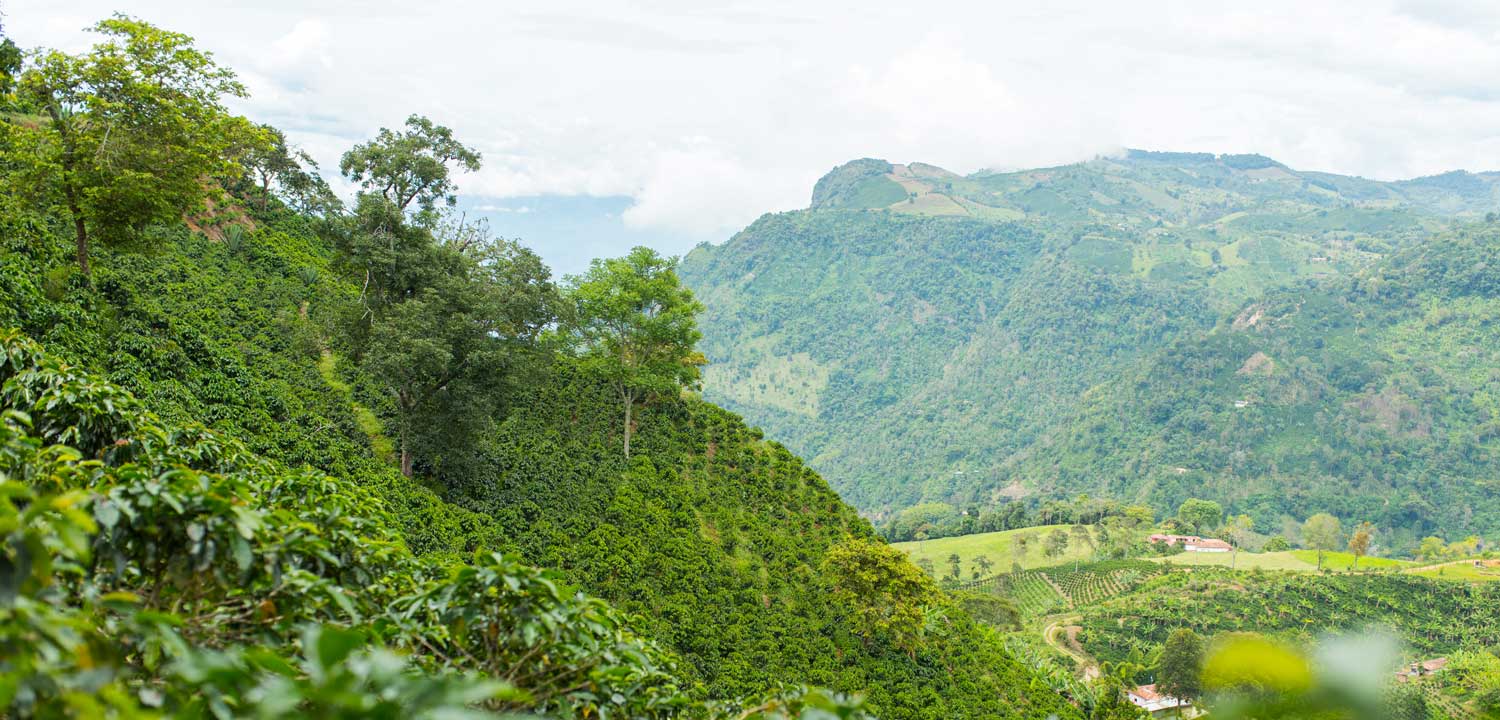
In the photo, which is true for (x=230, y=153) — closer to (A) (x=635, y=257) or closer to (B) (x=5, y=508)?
(A) (x=635, y=257)

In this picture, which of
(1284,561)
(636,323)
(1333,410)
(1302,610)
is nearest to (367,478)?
(636,323)

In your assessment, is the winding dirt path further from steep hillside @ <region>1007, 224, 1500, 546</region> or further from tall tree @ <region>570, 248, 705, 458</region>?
steep hillside @ <region>1007, 224, 1500, 546</region>

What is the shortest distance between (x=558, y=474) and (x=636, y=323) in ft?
15.0

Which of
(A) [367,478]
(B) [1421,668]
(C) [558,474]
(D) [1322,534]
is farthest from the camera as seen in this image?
(D) [1322,534]

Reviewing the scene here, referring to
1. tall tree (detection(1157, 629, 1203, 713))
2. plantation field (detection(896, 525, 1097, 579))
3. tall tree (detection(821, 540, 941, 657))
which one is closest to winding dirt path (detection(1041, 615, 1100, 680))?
tall tree (detection(1157, 629, 1203, 713))

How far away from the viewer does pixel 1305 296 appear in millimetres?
143625

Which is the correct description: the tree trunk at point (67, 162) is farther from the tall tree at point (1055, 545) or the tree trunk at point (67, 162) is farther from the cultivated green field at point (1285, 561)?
the cultivated green field at point (1285, 561)

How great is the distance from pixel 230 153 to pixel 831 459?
138 metres

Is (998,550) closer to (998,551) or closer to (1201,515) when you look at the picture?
(998,551)

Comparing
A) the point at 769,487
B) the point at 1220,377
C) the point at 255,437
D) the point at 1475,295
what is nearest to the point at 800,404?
the point at 1220,377

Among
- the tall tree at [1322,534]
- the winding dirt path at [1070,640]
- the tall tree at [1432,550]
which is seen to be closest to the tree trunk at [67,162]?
the winding dirt path at [1070,640]

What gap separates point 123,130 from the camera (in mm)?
12195

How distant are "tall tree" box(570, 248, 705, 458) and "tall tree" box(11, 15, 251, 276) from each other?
355 inches

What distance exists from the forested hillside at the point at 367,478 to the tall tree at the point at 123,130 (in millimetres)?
49
